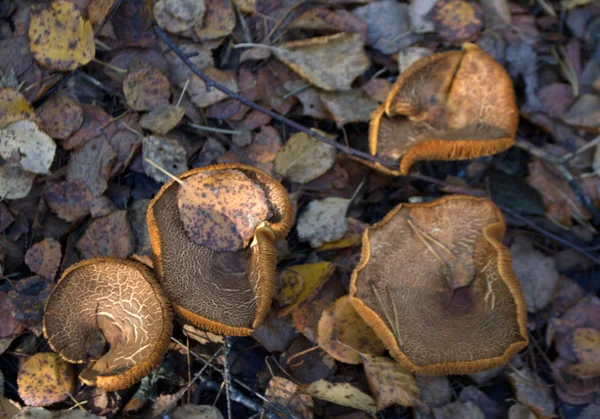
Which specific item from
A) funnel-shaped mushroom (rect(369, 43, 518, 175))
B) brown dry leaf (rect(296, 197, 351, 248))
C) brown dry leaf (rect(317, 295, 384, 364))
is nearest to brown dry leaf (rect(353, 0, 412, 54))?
funnel-shaped mushroom (rect(369, 43, 518, 175))

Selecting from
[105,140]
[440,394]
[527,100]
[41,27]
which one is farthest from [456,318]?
[41,27]

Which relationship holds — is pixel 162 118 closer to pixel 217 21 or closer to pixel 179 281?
pixel 217 21

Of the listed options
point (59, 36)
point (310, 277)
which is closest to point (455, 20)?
point (310, 277)

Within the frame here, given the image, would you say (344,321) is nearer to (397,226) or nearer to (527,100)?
(397,226)

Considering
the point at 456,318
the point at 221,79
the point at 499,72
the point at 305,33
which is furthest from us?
the point at 305,33

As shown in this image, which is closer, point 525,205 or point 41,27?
point 41,27

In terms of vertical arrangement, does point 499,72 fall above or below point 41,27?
below

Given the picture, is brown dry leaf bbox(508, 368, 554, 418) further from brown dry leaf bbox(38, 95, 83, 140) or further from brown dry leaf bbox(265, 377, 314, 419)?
brown dry leaf bbox(38, 95, 83, 140)
